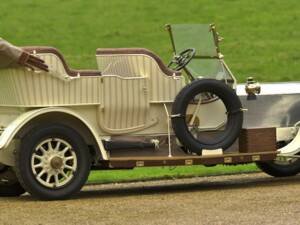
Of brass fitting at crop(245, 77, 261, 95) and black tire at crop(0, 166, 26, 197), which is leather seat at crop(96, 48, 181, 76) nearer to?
brass fitting at crop(245, 77, 261, 95)

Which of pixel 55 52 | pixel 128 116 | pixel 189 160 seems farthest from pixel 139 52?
pixel 189 160

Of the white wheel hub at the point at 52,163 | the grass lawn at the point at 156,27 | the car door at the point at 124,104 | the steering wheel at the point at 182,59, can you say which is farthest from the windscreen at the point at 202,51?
the grass lawn at the point at 156,27

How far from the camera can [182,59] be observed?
11.0 m

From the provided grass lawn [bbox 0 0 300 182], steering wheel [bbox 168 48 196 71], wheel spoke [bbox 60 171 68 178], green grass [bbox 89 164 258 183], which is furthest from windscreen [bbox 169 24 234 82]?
grass lawn [bbox 0 0 300 182]

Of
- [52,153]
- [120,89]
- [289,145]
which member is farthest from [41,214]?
[289,145]

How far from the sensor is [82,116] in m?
9.92

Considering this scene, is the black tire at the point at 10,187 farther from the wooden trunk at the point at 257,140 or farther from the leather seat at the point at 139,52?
the wooden trunk at the point at 257,140

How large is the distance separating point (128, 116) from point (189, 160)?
85 centimetres

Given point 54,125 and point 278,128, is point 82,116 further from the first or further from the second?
point 278,128

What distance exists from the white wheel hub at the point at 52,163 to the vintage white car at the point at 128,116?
0.4 inches

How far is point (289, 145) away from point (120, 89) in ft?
7.96

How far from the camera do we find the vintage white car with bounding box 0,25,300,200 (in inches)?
380

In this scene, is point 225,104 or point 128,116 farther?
point 225,104

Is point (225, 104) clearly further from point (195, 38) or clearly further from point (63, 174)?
point (63, 174)
